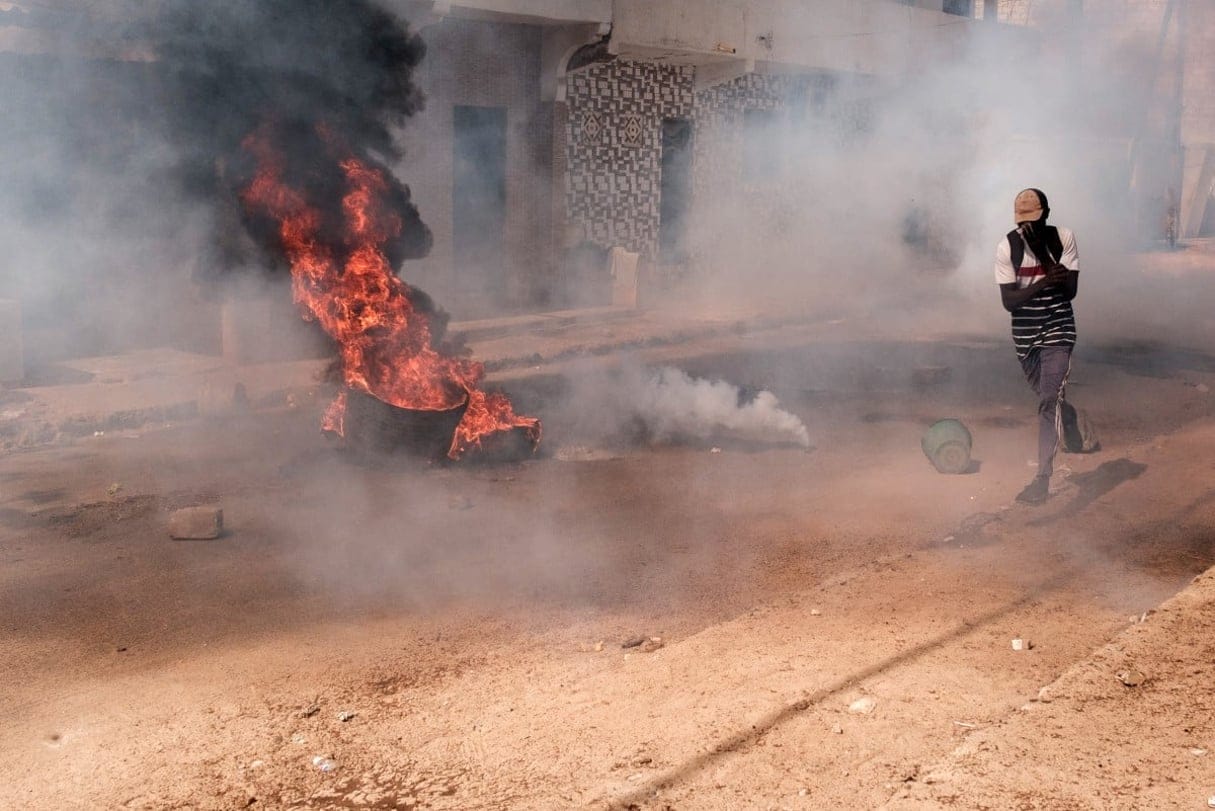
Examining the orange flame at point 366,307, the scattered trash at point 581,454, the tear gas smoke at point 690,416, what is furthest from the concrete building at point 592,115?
the scattered trash at point 581,454

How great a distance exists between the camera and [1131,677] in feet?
12.7

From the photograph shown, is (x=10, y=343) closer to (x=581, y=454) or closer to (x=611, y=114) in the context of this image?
(x=581, y=454)

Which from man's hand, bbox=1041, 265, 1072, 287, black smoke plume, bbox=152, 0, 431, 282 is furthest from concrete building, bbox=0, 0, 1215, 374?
man's hand, bbox=1041, 265, 1072, 287

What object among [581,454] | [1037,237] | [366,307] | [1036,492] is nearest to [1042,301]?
[1037,237]

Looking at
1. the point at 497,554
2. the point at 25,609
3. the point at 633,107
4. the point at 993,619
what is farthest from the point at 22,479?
the point at 633,107

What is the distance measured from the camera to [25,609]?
4.75 metres

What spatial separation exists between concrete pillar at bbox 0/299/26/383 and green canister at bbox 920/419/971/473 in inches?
283

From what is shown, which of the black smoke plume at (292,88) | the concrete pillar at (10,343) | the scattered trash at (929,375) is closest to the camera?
the black smoke plume at (292,88)

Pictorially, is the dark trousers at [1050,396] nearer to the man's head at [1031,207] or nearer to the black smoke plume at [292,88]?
the man's head at [1031,207]

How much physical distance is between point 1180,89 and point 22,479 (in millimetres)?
28215

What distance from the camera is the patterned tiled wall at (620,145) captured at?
1514cm

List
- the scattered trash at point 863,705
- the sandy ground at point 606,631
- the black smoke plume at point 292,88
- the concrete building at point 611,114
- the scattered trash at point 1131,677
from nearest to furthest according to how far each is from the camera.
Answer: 1. the sandy ground at point 606,631
2. the scattered trash at point 863,705
3. the scattered trash at point 1131,677
4. the black smoke plume at point 292,88
5. the concrete building at point 611,114

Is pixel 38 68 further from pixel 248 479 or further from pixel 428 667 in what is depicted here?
pixel 428 667

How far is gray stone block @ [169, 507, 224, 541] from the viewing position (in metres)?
5.67
